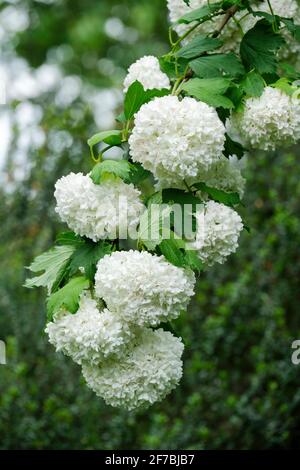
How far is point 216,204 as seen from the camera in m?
1.73

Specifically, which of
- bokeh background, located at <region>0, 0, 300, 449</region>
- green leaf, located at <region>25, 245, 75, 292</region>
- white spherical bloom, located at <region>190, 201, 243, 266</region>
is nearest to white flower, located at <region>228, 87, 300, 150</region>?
white spherical bloom, located at <region>190, 201, 243, 266</region>

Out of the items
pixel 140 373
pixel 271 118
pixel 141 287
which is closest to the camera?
pixel 141 287

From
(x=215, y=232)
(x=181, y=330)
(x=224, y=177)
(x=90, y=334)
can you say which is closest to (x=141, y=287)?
(x=90, y=334)

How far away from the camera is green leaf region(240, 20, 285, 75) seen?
1873mm

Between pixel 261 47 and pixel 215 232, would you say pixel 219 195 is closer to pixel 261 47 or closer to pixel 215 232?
pixel 215 232

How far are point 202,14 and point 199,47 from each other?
95 millimetres

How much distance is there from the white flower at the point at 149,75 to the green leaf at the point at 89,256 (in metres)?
0.48

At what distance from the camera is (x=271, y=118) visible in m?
1.75

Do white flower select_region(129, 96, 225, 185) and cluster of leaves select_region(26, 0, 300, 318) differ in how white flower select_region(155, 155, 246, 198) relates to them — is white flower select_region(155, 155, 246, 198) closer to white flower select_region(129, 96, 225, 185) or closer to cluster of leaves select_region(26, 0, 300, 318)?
cluster of leaves select_region(26, 0, 300, 318)

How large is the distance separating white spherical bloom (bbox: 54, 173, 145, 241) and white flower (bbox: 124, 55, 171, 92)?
14.1 inches

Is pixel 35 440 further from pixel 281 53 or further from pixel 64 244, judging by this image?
pixel 281 53

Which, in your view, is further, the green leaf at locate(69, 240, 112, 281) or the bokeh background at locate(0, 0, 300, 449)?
the bokeh background at locate(0, 0, 300, 449)

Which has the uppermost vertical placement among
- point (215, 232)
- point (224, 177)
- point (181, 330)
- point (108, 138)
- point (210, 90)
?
point (210, 90)

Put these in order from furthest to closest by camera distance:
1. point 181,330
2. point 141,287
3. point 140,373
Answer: point 181,330 → point 140,373 → point 141,287
